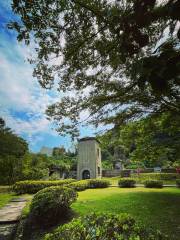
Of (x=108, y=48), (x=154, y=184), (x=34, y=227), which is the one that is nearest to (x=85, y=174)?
(x=154, y=184)

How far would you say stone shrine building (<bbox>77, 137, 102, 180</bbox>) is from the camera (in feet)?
88.9

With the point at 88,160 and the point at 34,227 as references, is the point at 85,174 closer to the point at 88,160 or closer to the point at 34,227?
the point at 88,160

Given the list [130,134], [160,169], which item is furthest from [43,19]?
[160,169]

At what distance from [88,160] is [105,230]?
2585cm

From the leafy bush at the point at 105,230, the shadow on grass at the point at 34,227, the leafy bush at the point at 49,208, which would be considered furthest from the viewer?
the leafy bush at the point at 49,208

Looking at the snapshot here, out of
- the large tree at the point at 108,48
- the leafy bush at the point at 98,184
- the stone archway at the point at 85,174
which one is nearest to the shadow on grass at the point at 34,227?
the large tree at the point at 108,48

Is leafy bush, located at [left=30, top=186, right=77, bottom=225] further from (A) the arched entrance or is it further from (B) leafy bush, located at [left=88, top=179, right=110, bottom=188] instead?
(A) the arched entrance

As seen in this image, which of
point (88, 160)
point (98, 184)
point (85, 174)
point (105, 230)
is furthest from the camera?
point (85, 174)

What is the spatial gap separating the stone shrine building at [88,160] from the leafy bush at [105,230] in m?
25.1

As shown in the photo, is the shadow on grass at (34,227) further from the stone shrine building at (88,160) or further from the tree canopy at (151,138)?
the stone shrine building at (88,160)

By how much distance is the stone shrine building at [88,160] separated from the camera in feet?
88.9

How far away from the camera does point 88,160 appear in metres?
27.6

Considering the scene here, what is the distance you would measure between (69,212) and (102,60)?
5.95 metres

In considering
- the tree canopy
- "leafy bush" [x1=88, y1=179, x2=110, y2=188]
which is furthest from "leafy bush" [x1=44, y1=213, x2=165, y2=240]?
"leafy bush" [x1=88, y1=179, x2=110, y2=188]
